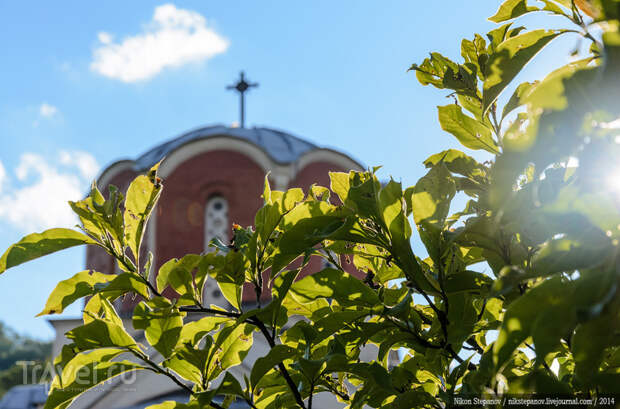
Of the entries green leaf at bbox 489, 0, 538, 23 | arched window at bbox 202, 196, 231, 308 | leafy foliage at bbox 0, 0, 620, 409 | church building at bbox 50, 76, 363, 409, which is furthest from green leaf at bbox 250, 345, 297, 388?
arched window at bbox 202, 196, 231, 308

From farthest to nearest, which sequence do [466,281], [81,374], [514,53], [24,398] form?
[24,398] → [81,374] → [466,281] → [514,53]

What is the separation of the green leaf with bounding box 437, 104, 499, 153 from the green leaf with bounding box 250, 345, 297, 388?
58 centimetres

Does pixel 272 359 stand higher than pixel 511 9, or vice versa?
pixel 511 9

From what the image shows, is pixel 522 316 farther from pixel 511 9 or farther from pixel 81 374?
pixel 81 374

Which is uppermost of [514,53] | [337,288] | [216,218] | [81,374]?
[216,218]

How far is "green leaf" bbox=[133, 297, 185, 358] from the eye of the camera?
115 centimetres

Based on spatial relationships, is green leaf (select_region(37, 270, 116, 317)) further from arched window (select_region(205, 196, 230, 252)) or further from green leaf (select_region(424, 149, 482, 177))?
arched window (select_region(205, 196, 230, 252))

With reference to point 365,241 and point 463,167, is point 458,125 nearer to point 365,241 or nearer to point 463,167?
point 463,167

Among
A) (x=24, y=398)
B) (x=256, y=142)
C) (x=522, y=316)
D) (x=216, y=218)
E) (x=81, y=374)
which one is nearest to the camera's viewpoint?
(x=522, y=316)

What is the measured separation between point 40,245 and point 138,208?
216mm

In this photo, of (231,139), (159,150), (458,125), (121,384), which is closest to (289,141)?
(231,139)

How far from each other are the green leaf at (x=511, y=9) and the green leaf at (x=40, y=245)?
0.96 m

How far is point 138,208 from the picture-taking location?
1.34 meters

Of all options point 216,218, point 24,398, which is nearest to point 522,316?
point 216,218
